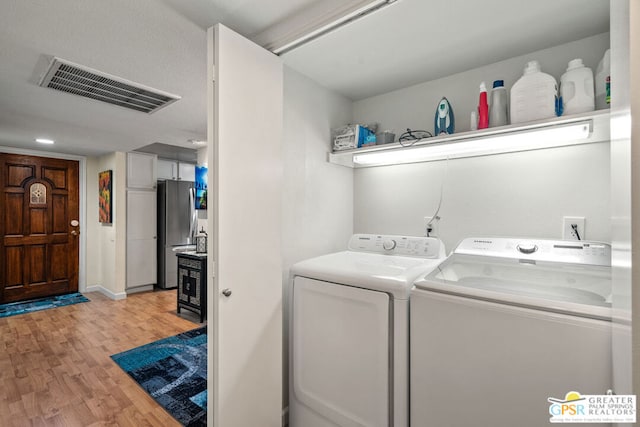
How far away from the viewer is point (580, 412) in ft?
3.12

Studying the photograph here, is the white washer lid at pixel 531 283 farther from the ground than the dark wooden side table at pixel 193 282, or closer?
farther from the ground

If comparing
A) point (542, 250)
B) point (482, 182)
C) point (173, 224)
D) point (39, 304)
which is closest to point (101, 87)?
point (482, 182)

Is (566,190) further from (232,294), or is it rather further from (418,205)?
(232,294)

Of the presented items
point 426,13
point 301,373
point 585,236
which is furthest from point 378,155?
point 301,373

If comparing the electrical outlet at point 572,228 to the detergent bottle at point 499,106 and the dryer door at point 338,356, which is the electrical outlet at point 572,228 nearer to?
the detergent bottle at point 499,106

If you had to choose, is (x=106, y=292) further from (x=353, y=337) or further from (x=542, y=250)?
(x=542, y=250)

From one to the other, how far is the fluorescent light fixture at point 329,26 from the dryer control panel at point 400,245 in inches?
48.9

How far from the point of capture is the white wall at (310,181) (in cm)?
184

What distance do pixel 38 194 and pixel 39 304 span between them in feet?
5.33

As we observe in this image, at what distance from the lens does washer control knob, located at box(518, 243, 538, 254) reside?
1.48 m

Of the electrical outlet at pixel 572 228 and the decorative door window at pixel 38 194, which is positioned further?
the decorative door window at pixel 38 194

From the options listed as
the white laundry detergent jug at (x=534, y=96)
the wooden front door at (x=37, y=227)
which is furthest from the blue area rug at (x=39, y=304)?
the white laundry detergent jug at (x=534, y=96)

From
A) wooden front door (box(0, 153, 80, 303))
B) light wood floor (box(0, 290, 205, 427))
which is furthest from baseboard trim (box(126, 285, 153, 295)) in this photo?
wooden front door (box(0, 153, 80, 303))

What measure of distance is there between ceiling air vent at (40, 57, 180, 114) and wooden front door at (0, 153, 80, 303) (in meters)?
3.23
